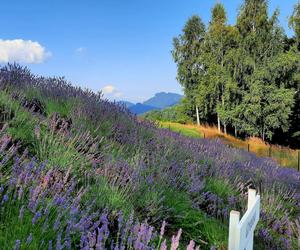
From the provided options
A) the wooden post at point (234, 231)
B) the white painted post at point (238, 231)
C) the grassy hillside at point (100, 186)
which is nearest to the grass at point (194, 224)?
the grassy hillside at point (100, 186)

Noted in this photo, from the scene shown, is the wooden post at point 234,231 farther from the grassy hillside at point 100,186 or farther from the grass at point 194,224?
the grass at point 194,224

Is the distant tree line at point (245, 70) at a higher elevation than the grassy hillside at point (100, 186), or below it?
higher

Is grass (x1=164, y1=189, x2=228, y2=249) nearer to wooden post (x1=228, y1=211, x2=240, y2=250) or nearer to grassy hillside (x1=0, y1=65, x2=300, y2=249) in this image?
grassy hillside (x1=0, y1=65, x2=300, y2=249)

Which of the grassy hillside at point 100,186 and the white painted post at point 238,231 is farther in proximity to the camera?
the grassy hillside at point 100,186

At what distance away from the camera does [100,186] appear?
2.33 m

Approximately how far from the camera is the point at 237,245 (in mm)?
1431

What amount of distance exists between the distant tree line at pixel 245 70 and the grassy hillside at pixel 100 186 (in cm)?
2360

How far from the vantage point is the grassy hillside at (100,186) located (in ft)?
5.09

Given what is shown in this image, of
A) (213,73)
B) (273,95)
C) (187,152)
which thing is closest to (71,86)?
(187,152)

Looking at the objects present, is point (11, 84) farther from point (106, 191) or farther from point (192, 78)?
point (192, 78)

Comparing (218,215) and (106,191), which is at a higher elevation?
(106,191)

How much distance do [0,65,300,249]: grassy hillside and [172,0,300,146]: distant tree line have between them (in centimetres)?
2360

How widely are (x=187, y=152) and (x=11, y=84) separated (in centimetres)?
229

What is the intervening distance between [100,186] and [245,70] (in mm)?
28056
